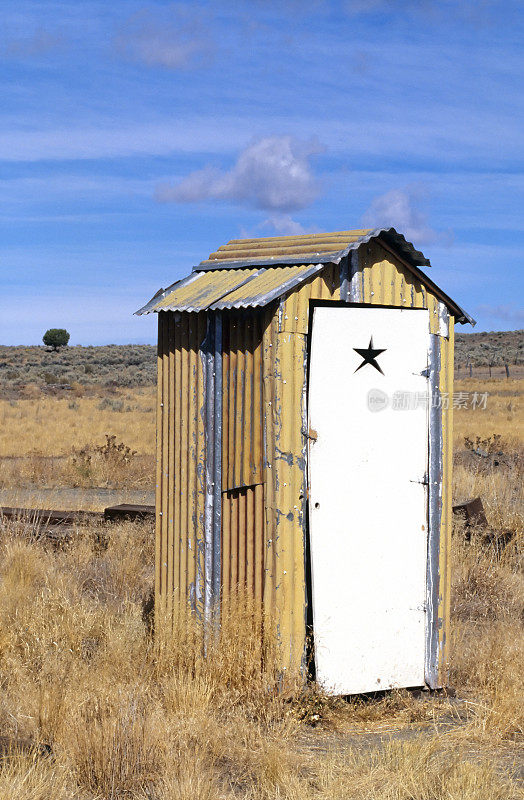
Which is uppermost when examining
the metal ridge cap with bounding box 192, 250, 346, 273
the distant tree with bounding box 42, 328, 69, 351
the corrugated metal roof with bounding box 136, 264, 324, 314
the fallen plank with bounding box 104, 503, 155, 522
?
the distant tree with bounding box 42, 328, 69, 351

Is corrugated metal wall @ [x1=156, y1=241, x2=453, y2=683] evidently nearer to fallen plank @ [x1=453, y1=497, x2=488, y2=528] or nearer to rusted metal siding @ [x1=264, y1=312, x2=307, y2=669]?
rusted metal siding @ [x1=264, y1=312, x2=307, y2=669]

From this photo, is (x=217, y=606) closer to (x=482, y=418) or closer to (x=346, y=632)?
(x=346, y=632)

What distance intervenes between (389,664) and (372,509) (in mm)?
1004

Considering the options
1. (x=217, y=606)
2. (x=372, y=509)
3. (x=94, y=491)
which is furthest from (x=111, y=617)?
(x=94, y=491)

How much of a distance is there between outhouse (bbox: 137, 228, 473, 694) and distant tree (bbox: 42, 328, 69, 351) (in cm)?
6650

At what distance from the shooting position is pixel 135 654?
17.6ft

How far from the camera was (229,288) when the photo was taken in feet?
17.9

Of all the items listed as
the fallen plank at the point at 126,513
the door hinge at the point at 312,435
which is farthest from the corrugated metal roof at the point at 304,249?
the fallen plank at the point at 126,513

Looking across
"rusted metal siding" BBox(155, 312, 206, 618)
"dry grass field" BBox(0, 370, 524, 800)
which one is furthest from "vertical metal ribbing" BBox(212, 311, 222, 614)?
"dry grass field" BBox(0, 370, 524, 800)

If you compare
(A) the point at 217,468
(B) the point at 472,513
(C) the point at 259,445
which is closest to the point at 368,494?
(C) the point at 259,445

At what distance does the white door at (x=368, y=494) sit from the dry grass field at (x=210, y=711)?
320mm

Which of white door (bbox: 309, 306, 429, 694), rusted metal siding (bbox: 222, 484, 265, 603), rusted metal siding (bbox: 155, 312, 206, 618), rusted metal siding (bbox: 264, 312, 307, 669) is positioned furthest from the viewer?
rusted metal siding (bbox: 155, 312, 206, 618)

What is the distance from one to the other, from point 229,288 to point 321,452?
3.88ft

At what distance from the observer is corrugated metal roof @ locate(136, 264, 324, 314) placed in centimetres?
502
